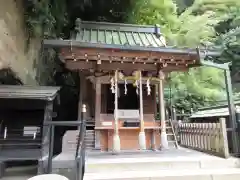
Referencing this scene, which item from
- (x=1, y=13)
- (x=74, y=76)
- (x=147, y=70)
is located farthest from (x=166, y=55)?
(x=74, y=76)

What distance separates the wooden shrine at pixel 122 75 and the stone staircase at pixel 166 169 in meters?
1.91

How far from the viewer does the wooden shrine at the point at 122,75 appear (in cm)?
648

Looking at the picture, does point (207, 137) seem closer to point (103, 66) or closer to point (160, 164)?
point (160, 164)

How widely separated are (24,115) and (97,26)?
15.1ft

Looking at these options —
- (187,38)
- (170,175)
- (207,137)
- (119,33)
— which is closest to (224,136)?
(207,137)

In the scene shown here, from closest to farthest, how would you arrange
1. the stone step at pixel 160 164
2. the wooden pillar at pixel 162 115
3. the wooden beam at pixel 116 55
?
the stone step at pixel 160 164, the wooden beam at pixel 116 55, the wooden pillar at pixel 162 115

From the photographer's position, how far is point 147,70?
25.4 feet

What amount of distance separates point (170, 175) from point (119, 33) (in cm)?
612

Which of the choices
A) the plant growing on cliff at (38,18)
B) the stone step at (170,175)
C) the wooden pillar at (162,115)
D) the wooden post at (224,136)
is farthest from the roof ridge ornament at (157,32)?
the stone step at (170,175)

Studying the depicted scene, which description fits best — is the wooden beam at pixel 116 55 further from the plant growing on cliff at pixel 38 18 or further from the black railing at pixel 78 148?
the black railing at pixel 78 148

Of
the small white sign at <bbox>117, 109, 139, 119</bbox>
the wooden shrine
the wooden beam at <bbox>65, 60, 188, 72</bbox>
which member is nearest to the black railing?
the wooden shrine

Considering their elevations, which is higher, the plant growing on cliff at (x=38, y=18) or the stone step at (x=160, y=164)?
the plant growing on cliff at (x=38, y=18)

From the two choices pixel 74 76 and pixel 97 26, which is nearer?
pixel 97 26

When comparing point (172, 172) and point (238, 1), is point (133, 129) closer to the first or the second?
point (172, 172)
